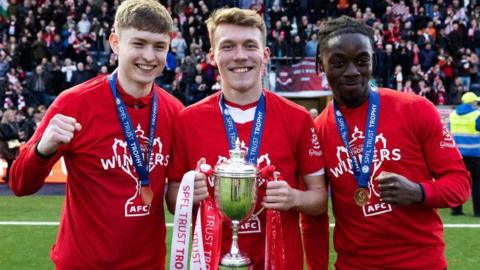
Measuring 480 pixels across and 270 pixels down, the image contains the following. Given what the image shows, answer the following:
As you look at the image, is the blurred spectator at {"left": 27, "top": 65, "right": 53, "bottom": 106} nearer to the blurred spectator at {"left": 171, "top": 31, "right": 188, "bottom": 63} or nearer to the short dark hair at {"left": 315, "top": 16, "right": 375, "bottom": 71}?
the blurred spectator at {"left": 171, "top": 31, "right": 188, "bottom": 63}

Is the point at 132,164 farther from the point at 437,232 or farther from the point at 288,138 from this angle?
the point at 437,232

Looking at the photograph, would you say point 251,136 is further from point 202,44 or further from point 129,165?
point 202,44

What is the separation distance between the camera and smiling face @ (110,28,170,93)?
10.3ft

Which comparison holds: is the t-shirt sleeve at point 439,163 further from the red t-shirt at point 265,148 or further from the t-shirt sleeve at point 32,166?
the t-shirt sleeve at point 32,166

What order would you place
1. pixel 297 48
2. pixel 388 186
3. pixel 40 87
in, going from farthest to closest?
pixel 297 48
pixel 40 87
pixel 388 186

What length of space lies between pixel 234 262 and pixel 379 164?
0.82 meters

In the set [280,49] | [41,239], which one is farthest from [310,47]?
[41,239]

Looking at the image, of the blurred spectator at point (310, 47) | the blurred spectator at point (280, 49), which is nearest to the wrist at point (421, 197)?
the blurred spectator at point (310, 47)

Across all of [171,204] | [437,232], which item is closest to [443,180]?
[437,232]

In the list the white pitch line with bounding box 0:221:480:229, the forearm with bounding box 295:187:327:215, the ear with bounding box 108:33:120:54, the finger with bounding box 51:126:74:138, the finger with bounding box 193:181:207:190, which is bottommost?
the white pitch line with bounding box 0:221:480:229

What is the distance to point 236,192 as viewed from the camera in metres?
2.75

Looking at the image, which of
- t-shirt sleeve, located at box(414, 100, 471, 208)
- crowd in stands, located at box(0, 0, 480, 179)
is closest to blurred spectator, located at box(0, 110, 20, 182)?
crowd in stands, located at box(0, 0, 480, 179)

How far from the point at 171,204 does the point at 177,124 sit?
15.0 inches

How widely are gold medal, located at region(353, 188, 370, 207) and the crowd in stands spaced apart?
1352cm
